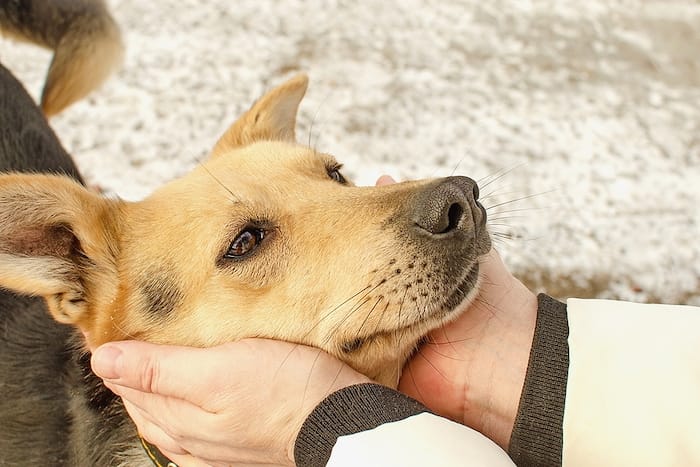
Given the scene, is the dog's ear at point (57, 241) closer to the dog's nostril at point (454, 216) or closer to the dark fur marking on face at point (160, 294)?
the dark fur marking on face at point (160, 294)

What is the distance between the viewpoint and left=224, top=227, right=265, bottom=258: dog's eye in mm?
2277

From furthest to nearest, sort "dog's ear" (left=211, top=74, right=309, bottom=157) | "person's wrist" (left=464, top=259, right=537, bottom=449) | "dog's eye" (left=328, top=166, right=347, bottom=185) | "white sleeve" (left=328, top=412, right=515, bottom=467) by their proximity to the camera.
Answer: "dog's ear" (left=211, top=74, right=309, bottom=157) < "dog's eye" (left=328, top=166, right=347, bottom=185) < "person's wrist" (left=464, top=259, right=537, bottom=449) < "white sleeve" (left=328, top=412, right=515, bottom=467)

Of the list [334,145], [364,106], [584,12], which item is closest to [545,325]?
[334,145]

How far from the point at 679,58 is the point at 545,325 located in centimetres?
492

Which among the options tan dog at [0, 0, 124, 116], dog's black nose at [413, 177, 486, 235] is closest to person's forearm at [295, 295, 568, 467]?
dog's black nose at [413, 177, 486, 235]

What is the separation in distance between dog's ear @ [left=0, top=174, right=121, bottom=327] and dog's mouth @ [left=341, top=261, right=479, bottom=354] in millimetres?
975

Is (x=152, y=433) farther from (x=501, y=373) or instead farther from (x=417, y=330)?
(x=501, y=373)

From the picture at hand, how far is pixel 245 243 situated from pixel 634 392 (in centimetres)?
140

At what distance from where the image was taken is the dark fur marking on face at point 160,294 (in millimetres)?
2315

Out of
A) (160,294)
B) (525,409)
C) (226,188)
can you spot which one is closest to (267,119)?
(226,188)

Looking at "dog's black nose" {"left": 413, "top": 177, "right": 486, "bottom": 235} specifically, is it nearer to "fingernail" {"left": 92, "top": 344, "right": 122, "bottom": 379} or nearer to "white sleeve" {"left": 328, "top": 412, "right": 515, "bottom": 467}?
"white sleeve" {"left": 328, "top": 412, "right": 515, "bottom": 467}

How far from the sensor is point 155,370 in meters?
2.12

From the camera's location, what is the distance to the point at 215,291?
2.26 meters

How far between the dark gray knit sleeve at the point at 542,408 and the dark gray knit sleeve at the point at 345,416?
1.40ft
